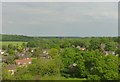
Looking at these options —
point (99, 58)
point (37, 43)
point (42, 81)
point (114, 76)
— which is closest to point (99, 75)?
point (114, 76)

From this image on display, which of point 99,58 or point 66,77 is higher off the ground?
point 99,58

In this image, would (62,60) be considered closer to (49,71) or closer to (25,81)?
(49,71)

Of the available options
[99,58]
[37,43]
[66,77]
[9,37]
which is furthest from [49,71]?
[9,37]

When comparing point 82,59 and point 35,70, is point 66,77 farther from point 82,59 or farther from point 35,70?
point 35,70

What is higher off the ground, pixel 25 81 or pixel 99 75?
pixel 25 81

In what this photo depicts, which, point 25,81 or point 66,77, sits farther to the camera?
point 66,77

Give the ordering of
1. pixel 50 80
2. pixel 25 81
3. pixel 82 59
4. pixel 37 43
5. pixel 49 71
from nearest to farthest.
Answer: pixel 25 81
pixel 50 80
pixel 49 71
pixel 82 59
pixel 37 43

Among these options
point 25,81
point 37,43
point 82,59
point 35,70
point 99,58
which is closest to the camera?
point 25,81

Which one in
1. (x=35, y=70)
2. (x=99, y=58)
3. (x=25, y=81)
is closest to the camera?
(x=25, y=81)

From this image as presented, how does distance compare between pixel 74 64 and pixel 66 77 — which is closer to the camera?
pixel 66 77
